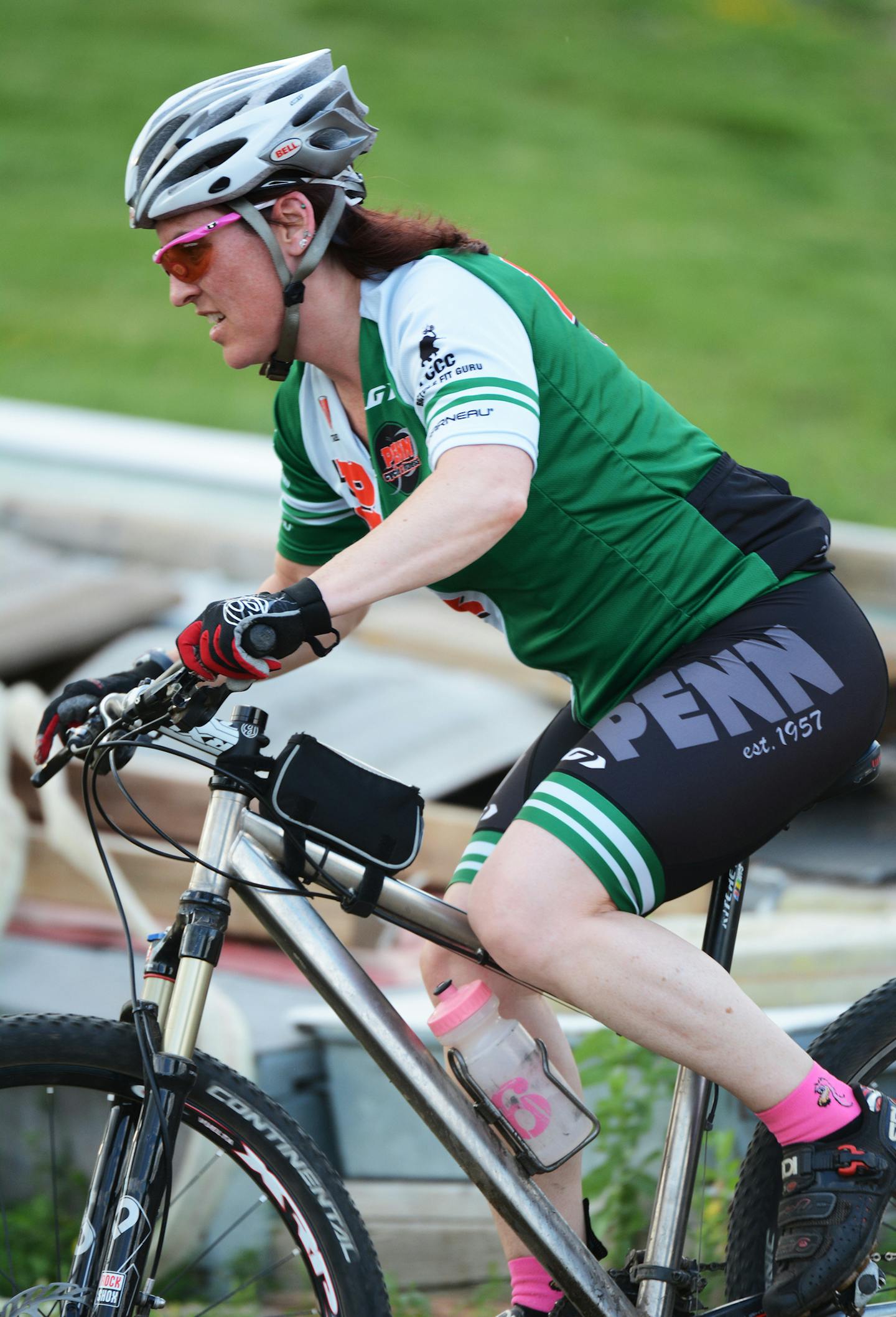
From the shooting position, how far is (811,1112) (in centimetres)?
203

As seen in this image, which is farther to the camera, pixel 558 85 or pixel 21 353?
pixel 558 85

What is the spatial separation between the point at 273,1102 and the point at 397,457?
990 mm

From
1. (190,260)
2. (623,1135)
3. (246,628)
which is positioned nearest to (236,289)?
(190,260)

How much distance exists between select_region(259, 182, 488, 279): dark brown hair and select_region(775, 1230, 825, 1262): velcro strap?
61.1 inches

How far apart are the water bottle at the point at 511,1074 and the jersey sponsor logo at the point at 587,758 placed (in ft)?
1.36

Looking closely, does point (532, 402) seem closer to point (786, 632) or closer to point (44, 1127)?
point (786, 632)

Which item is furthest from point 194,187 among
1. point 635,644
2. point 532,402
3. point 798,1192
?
point 798,1192

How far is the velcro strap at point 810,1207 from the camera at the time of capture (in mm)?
2020

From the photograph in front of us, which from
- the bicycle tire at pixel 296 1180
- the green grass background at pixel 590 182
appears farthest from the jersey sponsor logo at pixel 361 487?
the green grass background at pixel 590 182

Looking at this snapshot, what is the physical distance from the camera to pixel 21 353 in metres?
10.4

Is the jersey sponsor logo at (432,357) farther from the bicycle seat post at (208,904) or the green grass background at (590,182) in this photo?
the green grass background at (590,182)

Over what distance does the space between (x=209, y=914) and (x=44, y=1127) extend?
1.51 m

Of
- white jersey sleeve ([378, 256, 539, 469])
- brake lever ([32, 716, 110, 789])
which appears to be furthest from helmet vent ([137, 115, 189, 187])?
brake lever ([32, 716, 110, 789])

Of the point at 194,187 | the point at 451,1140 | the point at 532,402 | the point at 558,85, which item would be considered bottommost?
the point at 451,1140
